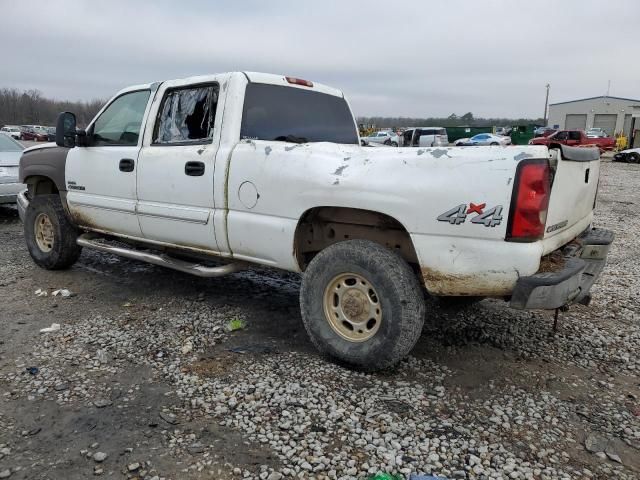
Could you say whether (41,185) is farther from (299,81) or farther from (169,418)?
(169,418)

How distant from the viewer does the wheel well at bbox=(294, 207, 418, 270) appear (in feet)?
11.1

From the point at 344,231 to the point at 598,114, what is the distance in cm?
6514

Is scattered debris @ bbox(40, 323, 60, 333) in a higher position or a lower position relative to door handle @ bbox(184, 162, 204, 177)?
lower

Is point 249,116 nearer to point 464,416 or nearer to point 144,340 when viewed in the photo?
point 144,340

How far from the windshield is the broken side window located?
20.4 feet

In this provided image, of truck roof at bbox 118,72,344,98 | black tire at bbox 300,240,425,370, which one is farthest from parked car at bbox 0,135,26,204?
black tire at bbox 300,240,425,370

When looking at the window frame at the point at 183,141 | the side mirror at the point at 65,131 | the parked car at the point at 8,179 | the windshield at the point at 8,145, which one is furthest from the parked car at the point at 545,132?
the side mirror at the point at 65,131

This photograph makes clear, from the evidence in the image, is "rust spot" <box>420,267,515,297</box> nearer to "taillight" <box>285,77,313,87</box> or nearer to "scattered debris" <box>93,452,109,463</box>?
"scattered debris" <box>93,452,109,463</box>

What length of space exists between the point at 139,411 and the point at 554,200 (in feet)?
8.88

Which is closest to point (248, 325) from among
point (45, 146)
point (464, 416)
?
point (464, 416)

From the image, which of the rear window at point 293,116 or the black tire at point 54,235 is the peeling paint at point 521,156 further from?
the black tire at point 54,235

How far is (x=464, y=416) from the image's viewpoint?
290 centimetres

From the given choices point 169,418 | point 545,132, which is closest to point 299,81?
point 169,418

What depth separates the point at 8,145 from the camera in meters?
9.52
